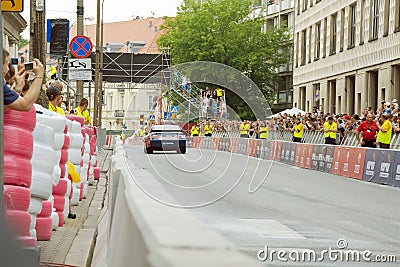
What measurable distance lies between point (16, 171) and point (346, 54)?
163ft

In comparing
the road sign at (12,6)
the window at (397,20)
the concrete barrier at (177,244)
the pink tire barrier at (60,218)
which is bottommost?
the pink tire barrier at (60,218)

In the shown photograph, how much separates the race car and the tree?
44652 millimetres

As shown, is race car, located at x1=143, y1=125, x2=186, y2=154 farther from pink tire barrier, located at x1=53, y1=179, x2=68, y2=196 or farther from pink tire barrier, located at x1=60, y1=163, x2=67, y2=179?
pink tire barrier, located at x1=53, y1=179, x2=68, y2=196

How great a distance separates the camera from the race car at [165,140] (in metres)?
44.1

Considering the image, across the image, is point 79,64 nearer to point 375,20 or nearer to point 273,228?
point 273,228

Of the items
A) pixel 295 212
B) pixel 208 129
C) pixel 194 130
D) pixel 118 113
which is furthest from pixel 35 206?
pixel 118 113

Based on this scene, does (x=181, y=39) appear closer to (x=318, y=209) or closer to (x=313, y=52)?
(x=313, y=52)

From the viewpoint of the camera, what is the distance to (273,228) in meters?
11.7

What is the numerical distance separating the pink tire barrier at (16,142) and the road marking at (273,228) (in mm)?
3753

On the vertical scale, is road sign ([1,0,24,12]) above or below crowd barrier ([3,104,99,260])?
above

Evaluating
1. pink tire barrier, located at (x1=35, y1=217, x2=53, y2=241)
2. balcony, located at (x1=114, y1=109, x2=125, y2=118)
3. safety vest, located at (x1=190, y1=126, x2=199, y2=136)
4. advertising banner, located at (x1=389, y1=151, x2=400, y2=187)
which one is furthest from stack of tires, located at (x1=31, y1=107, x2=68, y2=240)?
balcony, located at (x1=114, y1=109, x2=125, y2=118)

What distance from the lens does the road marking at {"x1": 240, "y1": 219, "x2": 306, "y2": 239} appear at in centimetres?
1077

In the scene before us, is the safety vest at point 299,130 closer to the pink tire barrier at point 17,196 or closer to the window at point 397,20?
the window at point 397,20

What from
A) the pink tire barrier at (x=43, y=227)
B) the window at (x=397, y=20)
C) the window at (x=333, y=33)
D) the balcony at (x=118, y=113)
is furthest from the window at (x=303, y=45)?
the pink tire barrier at (x=43, y=227)
